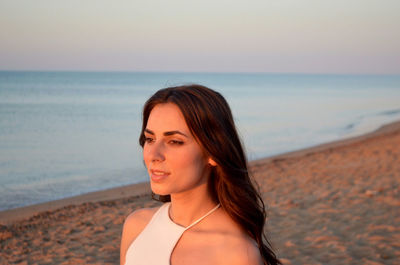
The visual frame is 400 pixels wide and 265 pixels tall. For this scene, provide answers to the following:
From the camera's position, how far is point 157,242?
2049 mm

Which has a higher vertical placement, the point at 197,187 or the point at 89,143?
the point at 197,187

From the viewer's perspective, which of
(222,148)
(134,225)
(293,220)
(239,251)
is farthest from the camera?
(293,220)

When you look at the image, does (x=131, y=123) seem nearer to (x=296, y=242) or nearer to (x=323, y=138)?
(x=323, y=138)

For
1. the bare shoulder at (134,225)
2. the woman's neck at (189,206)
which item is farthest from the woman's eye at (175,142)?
the bare shoulder at (134,225)

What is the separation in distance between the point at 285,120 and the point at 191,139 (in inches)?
952

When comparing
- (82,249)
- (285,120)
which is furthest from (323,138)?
(82,249)

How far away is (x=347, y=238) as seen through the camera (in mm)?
5184

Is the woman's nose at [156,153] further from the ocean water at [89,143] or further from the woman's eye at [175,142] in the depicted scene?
the ocean water at [89,143]

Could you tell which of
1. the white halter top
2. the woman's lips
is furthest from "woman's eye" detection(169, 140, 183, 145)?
the white halter top

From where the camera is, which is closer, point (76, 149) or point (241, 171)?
point (241, 171)

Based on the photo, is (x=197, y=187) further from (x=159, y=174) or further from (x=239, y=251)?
(x=239, y=251)

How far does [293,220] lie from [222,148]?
4.56 meters

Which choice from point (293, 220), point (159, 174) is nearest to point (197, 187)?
point (159, 174)

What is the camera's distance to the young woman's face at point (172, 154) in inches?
76.4
